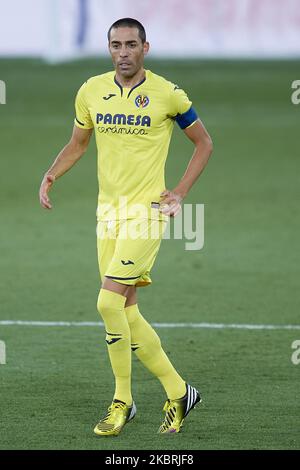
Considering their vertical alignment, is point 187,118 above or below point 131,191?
above

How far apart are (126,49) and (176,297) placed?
4188 mm

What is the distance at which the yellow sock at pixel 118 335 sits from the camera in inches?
268

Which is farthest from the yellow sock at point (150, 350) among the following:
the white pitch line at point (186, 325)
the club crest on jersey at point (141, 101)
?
the white pitch line at point (186, 325)

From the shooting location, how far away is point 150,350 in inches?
278

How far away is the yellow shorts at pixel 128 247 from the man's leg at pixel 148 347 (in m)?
0.17

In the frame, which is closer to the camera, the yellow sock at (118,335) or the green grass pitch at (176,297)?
the yellow sock at (118,335)

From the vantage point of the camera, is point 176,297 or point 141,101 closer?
point 141,101

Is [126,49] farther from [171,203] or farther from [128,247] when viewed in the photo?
[128,247]

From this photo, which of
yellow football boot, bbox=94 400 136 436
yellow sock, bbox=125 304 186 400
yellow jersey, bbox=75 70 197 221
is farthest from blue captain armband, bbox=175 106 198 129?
yellow football boot, bbox=94 400 136 436

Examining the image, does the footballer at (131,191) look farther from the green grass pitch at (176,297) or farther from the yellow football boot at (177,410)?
the green grass pitch at (176,297)

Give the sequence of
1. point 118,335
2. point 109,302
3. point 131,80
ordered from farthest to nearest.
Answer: point 131,80 → point 118,335 → point 109,302

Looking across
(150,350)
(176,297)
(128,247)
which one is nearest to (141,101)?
(128,247)

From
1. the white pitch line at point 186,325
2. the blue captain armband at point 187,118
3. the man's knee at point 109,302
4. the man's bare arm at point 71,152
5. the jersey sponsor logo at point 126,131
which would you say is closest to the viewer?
the man's knee at point 109,302

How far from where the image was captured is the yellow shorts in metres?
6.83
